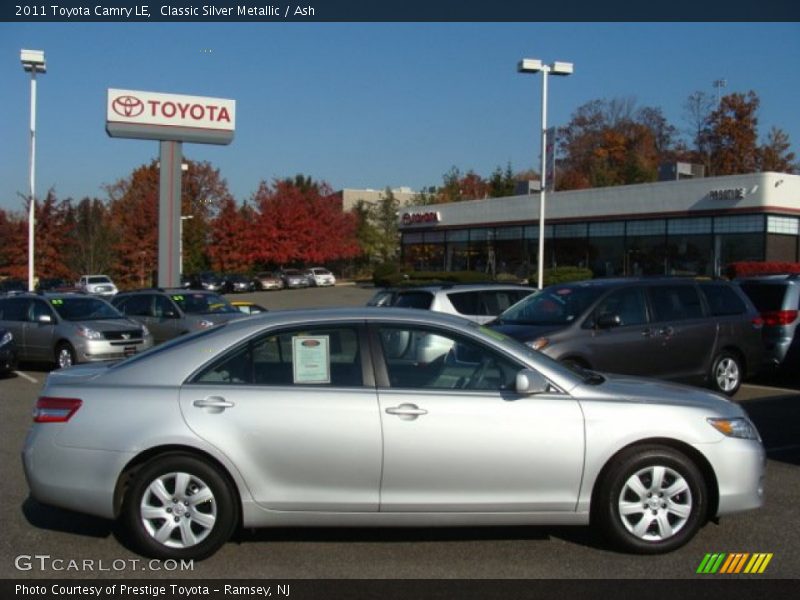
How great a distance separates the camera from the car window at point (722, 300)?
465 inches

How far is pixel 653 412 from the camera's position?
17.4 feet

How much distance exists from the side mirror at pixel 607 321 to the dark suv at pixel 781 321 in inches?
155

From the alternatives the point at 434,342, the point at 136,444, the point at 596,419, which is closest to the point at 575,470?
the point at 596,419

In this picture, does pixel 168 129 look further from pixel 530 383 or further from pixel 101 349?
pixel 530 383

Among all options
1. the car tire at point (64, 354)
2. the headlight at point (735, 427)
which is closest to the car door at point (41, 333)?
the car tire at point (64, 354)

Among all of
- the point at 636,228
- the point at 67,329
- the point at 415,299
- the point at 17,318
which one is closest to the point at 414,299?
the point at 415,299

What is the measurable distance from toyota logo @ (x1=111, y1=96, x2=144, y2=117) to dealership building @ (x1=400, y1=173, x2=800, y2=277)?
2173 centimetres

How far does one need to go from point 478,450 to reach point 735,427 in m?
1.73

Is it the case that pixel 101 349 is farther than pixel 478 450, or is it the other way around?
pixel 101 349

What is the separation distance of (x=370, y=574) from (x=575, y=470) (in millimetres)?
1408

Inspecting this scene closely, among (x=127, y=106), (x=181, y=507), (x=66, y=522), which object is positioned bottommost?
(x=66, y=522)

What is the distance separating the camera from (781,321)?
13.2 meters

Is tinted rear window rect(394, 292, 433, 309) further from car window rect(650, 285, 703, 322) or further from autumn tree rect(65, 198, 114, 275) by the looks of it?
autumn tree rect(65, 198, 114, 275)
